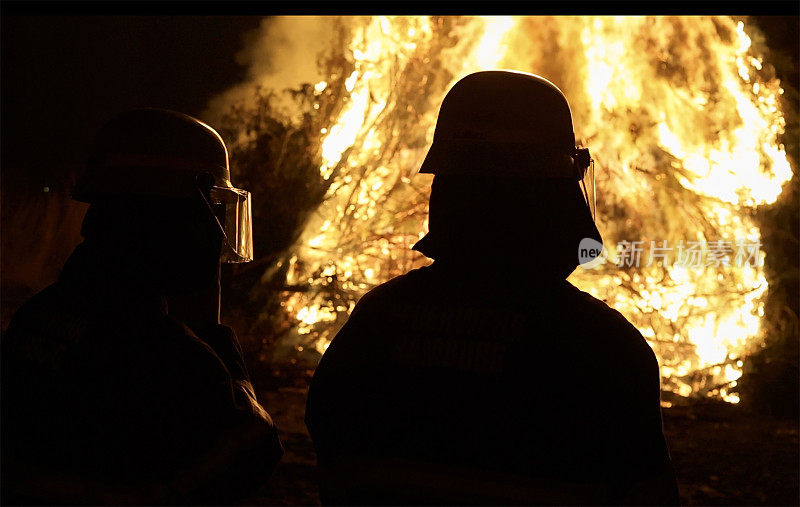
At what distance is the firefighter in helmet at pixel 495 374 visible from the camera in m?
1.44

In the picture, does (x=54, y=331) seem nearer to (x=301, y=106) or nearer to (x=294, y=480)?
(x=294, y=480)

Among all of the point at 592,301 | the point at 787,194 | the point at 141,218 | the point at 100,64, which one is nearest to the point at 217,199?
the point at 141,218

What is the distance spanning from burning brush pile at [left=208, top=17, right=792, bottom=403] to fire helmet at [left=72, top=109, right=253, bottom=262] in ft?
7.01

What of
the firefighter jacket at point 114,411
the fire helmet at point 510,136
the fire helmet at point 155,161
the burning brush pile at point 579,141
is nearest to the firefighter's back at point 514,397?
the fire helmet at point 510,136

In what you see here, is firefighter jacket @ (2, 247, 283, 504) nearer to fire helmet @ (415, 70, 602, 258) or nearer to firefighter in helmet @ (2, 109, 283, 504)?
firefighter in helmet @ (2, 109, 283, 504)

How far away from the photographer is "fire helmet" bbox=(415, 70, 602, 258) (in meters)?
1.70

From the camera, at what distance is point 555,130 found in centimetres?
177

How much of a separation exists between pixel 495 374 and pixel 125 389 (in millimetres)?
925

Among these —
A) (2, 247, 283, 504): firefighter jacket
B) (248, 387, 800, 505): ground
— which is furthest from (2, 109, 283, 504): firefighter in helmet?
(248, 387, 800, 505): ground

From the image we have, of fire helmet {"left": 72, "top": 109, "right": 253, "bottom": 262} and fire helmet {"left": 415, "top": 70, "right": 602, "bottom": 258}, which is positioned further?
fire helmet {"left": 72, "top": 109, "right": 253, "bottom": 262}

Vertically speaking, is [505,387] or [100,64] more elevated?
[100,64]

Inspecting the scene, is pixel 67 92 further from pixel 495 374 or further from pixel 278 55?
pixel 495 374

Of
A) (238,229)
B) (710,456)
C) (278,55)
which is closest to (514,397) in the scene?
(238,229)

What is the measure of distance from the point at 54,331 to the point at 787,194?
4.06 m
